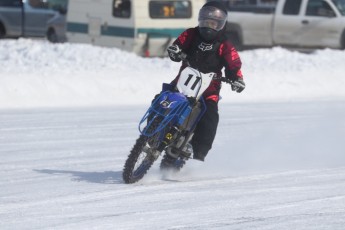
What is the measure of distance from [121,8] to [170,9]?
50.0 inches

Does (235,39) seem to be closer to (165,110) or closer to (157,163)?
(157,163)

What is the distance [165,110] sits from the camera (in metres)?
9.00

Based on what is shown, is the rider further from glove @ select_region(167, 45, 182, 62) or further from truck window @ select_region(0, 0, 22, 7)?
truck window @ select_region(0, 0, 22, 7)

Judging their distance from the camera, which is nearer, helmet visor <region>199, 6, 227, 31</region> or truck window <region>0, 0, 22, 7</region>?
Answer: helmet visor <region>199, 6, 227, 31</region>

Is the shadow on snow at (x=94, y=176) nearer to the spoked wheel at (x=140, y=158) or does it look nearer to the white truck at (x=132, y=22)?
the spoked wheel at (x=140, y=158)

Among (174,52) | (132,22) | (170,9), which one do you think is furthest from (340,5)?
(174,52)

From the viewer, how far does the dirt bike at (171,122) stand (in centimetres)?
893

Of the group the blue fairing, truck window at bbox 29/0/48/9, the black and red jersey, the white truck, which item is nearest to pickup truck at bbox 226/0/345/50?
the white truck

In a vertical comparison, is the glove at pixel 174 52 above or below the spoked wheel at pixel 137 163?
above

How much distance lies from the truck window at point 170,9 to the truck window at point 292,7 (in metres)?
2.55

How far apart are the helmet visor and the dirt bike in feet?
1.38

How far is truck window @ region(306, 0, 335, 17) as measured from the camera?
24.4 m

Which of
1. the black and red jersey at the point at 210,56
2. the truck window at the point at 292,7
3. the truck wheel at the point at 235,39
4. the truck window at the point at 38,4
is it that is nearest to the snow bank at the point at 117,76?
the truck window at the point at 292,7

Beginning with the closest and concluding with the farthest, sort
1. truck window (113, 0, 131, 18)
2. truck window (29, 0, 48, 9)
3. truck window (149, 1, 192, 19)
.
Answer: truck window (113, 0, 131, 18), truck window (149, 1, 192, 19), truck window (29, 0, 48, 9)
